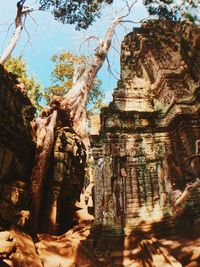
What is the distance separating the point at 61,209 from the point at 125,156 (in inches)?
104

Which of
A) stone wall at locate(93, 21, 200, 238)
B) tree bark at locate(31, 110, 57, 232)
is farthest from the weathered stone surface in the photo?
stone wall at locate(93, 21, 200, 238)

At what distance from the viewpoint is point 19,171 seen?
245 inches

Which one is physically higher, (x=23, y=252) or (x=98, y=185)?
(x=98, y=185)

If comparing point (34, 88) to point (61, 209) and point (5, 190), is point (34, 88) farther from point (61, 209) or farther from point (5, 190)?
point (5, 190)

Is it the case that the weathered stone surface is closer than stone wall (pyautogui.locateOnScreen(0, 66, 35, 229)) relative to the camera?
Yes

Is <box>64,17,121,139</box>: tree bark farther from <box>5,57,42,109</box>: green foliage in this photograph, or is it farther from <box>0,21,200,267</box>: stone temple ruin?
<box>5,57,42,109</box>: green foliage

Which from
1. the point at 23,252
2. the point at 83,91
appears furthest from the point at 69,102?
the point at 23,252

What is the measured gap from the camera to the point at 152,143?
23.5 ft

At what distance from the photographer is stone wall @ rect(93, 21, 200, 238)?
6.20m

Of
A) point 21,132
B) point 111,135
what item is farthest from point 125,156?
point 21,132

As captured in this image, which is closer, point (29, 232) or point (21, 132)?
point (29, 232)

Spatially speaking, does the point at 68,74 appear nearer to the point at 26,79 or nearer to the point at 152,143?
the point at 26,79

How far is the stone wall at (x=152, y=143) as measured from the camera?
20.4 feet

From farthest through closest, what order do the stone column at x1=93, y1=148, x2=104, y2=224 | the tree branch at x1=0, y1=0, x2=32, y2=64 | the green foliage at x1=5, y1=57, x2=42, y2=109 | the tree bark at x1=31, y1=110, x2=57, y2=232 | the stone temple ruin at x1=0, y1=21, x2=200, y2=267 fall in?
the green foliage at x1=5, y1=57, x2=42, y2=109 → the tree branch at x1=0, y1=0, x2=32, y2=64 → the stone column at x1=93, y1=148, x2=104, y2=224 → the tree bark at x1=31, y1=110, x2=57, y2=232 → the stone temple ruin at x1=0, y1=21, x2=200, y2=267
